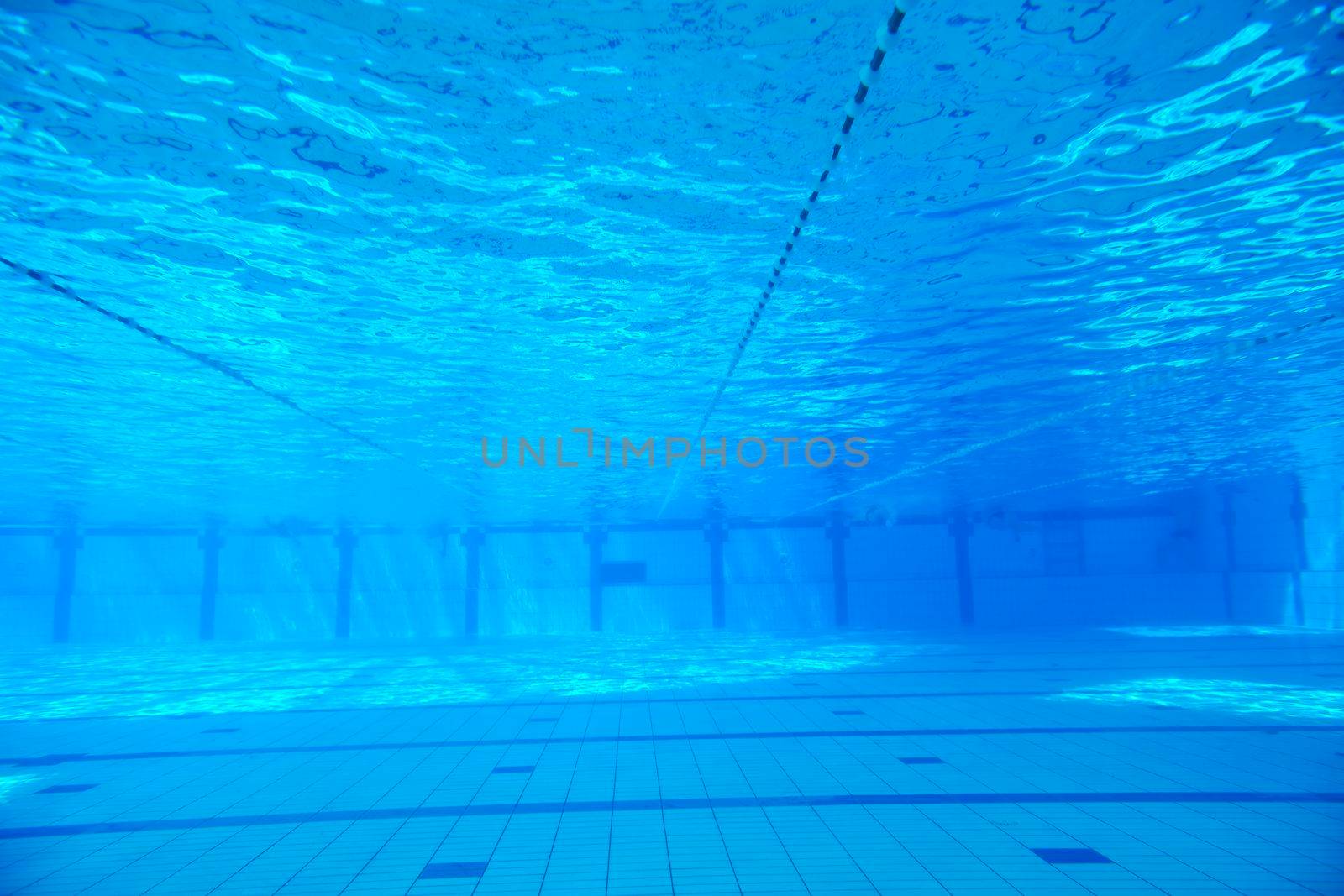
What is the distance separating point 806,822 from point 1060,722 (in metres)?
5.64

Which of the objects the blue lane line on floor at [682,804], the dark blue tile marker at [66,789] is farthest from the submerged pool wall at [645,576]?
the blue lane line on floor at [682,804]

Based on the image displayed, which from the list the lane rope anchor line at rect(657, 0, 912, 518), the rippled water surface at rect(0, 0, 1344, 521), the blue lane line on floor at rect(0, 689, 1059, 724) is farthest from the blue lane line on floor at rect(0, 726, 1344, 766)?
the lane rope anchor line at rect(657, 0, 912, 518)

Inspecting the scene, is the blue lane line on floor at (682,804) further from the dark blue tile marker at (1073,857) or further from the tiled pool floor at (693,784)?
the dark blue tile marker at (1073,857)

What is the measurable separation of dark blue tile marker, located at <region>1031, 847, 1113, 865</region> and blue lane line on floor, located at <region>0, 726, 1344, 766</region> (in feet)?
12.5

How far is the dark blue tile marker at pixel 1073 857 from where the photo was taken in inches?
202

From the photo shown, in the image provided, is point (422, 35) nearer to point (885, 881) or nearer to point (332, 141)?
point (332, 141)

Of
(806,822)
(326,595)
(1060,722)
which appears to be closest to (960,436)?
(1060,722)

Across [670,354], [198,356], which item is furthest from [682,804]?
[198,356]

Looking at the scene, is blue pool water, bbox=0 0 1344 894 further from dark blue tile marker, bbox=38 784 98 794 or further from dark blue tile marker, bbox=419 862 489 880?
dark blue tile marker, bbox=38 784 98 794

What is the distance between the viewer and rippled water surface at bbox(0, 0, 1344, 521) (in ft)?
11.9

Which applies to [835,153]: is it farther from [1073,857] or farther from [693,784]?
[693,784]

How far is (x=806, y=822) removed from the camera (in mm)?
6039

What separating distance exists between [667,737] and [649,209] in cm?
710

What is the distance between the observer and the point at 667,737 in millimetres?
9203
